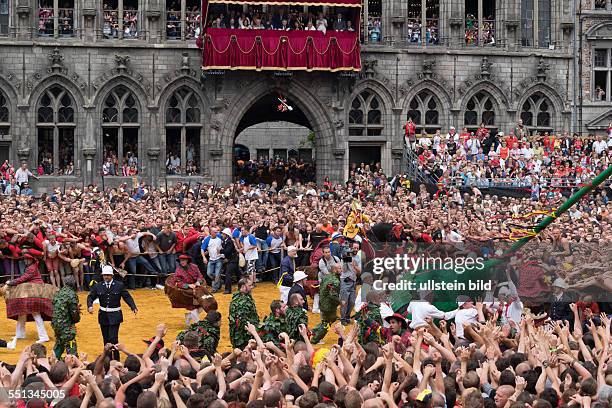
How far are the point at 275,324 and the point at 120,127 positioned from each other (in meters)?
27.2

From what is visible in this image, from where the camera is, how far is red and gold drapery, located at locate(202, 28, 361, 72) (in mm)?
43625

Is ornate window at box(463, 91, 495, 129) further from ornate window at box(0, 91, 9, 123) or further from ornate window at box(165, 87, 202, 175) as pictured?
ornate window at box(0, 91, 9, 123)

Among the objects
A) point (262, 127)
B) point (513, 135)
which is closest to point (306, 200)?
point (513, 135)

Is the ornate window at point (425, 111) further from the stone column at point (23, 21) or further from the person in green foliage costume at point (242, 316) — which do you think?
the person in green foliage costume at point (242, 316)

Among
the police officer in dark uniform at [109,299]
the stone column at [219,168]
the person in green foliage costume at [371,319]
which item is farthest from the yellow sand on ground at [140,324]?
the stone column at [219,168]

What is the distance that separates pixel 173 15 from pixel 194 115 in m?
4.22

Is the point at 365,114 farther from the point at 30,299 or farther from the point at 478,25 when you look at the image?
the point at 30,299

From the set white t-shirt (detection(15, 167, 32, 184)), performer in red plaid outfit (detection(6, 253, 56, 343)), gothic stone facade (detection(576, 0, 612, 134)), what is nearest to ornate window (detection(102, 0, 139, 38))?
white t-shirt (detection(15, 167, 32, 184))

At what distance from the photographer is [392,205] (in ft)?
123

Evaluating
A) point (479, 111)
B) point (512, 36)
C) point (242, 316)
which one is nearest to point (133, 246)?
point (242, 316)

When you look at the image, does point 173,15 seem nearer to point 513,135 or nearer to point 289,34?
point 289,34

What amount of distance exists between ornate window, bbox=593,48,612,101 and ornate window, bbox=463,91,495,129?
4.89 m

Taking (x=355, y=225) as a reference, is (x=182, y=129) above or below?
above

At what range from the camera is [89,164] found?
44.1 m
